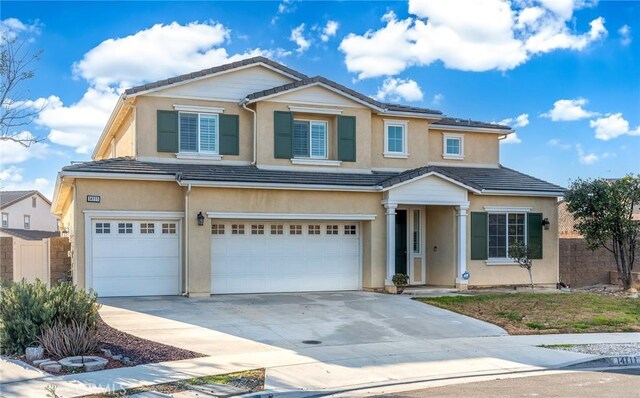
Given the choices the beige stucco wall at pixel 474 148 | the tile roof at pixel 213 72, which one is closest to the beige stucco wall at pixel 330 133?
the tile roof at pixel 213 72

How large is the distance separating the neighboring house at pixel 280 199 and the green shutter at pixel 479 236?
38mm

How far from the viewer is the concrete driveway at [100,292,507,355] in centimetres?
1150

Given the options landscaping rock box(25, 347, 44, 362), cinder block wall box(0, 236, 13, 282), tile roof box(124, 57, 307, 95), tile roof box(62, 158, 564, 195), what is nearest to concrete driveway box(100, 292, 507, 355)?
landscaping rock box(25, 347, 44, 362)

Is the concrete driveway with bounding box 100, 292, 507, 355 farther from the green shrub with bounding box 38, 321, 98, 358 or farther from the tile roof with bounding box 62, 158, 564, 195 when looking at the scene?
the tile roof with bounding box 62, 158, 564, 195

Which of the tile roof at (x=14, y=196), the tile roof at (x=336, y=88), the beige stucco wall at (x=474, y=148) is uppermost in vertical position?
the tile roof at (x=336, y=88)

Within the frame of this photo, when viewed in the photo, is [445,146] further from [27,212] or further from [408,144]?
[27,212]

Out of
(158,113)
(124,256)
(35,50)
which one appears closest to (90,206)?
(124,256)

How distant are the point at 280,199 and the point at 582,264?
1166 cm

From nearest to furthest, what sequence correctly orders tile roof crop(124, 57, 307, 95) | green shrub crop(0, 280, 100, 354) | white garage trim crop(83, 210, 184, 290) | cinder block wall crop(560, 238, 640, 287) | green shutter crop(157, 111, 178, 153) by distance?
1. green shrub crop(0, 280, 100, 354)
2. white garage trim crop(83, 210, 184, 290)
3. tile roof crop(124, 57, 307, 95)
4. green shutter crop(157, 111, 178, 153)
5. cinder block wall crop(560, 238, 640, 287)

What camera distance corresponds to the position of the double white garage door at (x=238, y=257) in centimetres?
1648

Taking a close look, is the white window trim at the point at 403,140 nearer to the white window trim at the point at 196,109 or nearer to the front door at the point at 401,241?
the front door at the point at 401,241

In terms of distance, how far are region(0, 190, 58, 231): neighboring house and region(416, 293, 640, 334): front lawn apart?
39.1 m

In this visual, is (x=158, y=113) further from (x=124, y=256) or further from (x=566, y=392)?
(x=566, y=392)

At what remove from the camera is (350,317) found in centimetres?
1404
